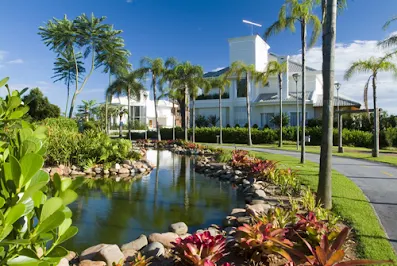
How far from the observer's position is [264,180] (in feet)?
37.1

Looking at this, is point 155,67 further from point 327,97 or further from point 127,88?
point 327,97

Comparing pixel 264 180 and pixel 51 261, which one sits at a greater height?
pixel 51 261

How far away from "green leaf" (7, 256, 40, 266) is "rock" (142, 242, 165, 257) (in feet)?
13.2

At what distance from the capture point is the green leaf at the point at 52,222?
1426 mm

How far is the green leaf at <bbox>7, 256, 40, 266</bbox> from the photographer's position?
1.41 m

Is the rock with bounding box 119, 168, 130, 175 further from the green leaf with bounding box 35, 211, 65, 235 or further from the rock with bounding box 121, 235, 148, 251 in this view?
the green leaf with bounding box 35, 211, 65, 235

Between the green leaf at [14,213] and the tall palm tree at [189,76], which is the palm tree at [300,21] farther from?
the tall palm tree at [189,76]

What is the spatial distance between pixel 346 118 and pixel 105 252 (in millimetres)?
32604

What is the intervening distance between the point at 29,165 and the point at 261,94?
39373mm

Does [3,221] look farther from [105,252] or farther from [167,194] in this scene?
[167,194]

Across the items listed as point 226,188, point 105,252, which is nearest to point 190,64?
point 226,188

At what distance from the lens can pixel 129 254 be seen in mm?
5312

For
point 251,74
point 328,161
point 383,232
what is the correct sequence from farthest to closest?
point 251,74 → point 328,161 → point 383,232

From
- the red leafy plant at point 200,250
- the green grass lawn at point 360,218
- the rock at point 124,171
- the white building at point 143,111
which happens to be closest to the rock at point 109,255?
the red leafy plant at point 200,250
